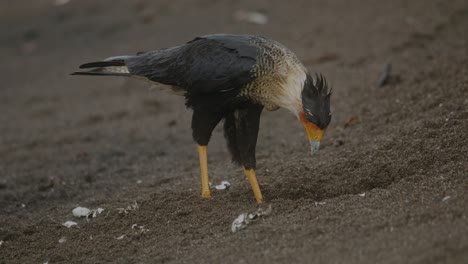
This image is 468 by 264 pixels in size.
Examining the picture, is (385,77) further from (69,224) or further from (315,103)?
(69,224)

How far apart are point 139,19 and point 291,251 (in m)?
10.8

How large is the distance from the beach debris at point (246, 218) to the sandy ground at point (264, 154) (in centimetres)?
7

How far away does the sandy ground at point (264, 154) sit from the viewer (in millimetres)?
4266

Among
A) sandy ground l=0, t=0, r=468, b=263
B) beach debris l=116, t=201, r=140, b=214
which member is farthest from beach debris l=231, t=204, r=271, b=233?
beach debris l=116, t=201, r=140, b=214

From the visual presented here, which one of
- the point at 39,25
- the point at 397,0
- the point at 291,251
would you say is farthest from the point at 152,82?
the point at 39,25

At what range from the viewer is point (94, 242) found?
5027mm

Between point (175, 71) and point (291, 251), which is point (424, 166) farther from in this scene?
point (175, 71)

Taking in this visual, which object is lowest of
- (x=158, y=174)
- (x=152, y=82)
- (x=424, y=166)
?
(x=158, y=174)

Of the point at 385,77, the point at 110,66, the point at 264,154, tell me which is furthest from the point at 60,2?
the point at 110,66

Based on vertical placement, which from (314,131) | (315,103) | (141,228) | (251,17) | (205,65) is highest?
(205,65)

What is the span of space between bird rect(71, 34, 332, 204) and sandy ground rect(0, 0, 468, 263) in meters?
0.53

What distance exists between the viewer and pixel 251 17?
12.7 metres

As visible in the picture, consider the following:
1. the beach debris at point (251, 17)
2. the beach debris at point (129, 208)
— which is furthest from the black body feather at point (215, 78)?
the beach debris at point (251, 17)

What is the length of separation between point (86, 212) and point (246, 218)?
171 centimetres
